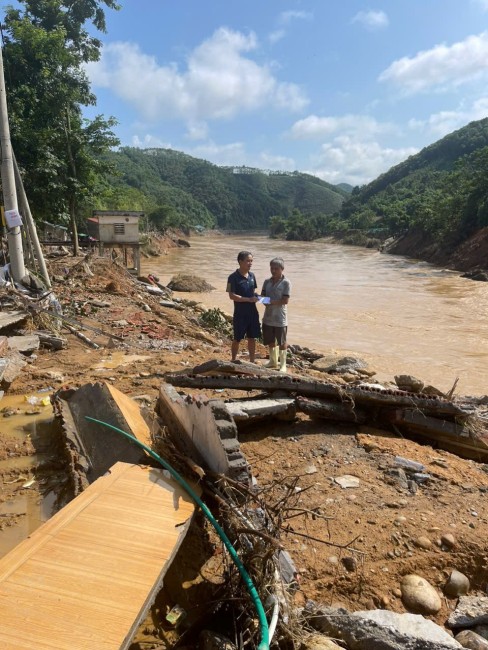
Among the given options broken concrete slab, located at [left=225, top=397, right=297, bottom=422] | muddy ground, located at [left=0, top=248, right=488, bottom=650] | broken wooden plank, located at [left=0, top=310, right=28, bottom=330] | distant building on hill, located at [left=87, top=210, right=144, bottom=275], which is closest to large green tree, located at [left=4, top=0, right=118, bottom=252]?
distant building on hill, located at [left=87, top=210, right=144, bottom=275]

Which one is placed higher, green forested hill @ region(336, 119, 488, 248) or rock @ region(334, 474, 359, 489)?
green forested hill @ region(336, 119, 488, 248)

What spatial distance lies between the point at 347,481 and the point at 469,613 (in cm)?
113

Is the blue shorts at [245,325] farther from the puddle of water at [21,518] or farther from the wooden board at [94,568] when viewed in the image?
the wooden board at [94,568]

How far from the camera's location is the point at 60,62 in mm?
16359

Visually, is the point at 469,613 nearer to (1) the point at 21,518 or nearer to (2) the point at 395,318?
(1) the point at 21,518

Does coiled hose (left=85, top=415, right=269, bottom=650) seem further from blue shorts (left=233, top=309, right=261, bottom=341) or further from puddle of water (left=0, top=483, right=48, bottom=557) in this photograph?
blue shorts (left=233, top=309, right=261, bottom=341)

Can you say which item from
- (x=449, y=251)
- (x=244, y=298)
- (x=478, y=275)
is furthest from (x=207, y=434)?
(x=449, y=251)

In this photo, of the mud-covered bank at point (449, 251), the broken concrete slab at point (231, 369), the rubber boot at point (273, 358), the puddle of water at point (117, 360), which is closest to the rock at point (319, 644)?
the broken concrete slab at point (231, 369)

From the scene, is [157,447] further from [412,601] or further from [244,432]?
[412,601]

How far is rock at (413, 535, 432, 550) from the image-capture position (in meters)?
2.68

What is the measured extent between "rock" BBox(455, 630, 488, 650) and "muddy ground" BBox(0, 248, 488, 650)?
0.17 m

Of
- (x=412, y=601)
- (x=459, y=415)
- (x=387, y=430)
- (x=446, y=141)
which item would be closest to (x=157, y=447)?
(x=412, y=601)

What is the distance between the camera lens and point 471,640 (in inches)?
84.0

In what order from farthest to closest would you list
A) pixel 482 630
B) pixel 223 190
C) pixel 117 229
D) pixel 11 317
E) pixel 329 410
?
pixel 223 190 → pixel 117 229 → pixel 11 317 → pixel 329 410 → pixel 482 630
